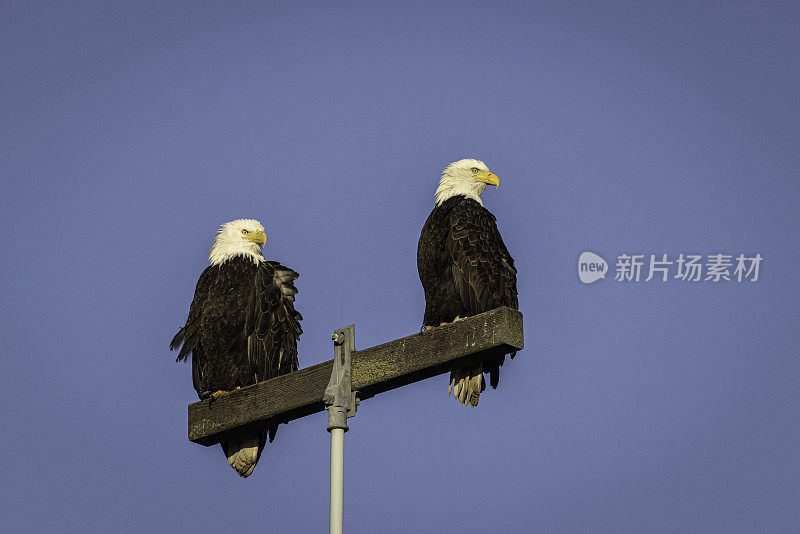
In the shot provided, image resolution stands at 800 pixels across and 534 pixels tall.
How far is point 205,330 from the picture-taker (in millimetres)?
8078

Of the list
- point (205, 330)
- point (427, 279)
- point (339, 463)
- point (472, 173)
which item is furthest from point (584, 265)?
point (339, 463)

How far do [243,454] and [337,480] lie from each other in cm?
220

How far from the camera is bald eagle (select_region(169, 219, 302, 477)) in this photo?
8.05 metres

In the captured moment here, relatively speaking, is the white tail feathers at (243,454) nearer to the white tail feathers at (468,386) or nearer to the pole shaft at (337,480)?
the white tail feathers at (468,386)

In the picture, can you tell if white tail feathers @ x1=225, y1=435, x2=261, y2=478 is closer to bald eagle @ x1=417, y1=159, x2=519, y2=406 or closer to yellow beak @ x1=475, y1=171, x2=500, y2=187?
bald eagle @ x1=417, y1=159, x2=519, y2=406

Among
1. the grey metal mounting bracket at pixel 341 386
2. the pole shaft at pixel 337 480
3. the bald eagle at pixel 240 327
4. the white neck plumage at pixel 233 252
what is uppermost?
the white neck plumage at pixel 233 252

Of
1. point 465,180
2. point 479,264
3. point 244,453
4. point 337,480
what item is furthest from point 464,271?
point 337,480

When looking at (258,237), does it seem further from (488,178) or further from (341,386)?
(341,386)

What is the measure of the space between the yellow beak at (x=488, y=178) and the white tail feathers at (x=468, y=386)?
1897 mm

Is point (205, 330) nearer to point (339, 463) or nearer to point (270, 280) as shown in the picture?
point (270, 280)

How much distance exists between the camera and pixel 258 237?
873cm

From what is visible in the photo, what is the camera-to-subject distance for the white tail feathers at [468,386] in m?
7.60

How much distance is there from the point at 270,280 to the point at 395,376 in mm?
3390

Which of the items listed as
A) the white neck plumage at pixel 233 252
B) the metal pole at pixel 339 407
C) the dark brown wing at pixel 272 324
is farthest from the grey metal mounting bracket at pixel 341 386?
the white neck plumage at pixel 233 252
